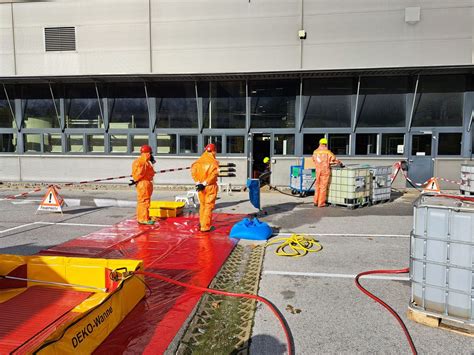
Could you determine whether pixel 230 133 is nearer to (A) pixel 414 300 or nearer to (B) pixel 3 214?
(B) pixel 3 214

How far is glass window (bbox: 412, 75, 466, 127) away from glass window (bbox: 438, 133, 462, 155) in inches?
19.9

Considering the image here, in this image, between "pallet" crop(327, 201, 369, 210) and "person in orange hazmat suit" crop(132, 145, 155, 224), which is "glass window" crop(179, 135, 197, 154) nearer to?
"pallet" crop(327, 201, 369, 210)

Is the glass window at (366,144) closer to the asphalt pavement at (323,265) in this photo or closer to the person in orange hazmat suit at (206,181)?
the asphalt pavement at (323,265)

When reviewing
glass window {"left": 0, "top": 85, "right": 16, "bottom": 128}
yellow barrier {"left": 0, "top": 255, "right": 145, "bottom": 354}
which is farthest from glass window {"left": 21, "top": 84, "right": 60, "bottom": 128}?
yellow barrier {"left": 0, "top": 255, "right": 145, "bottom": 354}

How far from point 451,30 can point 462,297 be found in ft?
44.5

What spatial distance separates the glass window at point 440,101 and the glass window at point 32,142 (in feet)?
57.4

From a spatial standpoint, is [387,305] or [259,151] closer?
[387,305]

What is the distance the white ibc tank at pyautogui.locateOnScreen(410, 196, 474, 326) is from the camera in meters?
3.38

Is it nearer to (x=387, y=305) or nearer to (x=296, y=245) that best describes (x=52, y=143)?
(x=296, y=245)

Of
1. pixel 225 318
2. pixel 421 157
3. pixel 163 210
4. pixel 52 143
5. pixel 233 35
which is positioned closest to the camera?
pixel 225 318

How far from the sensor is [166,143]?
16.4 metres

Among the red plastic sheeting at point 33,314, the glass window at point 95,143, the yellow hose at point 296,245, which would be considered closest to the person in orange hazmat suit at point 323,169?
the yellow hose at point 296,245

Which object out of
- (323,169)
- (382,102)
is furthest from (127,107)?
(382,102)

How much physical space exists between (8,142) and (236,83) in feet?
38.3
